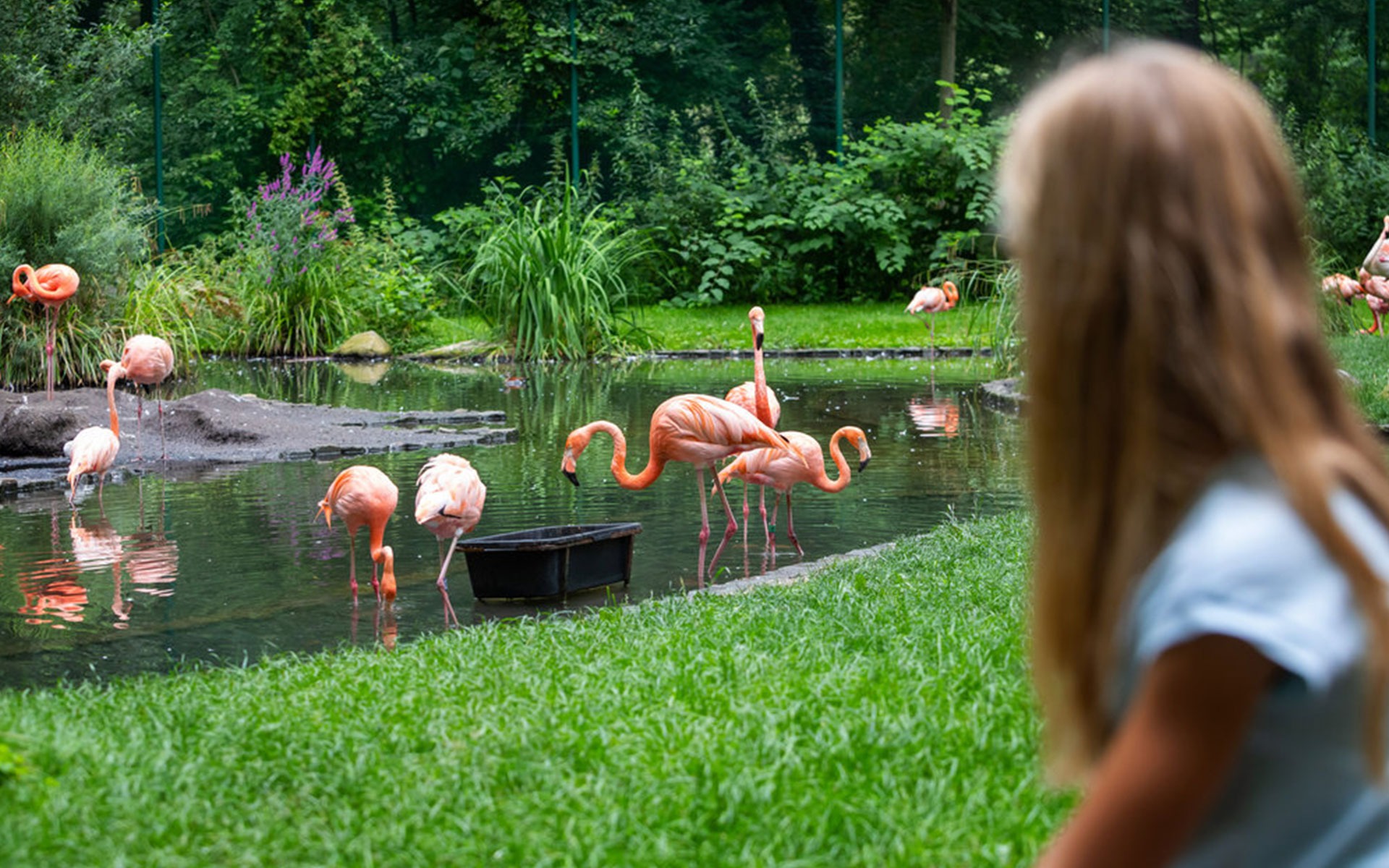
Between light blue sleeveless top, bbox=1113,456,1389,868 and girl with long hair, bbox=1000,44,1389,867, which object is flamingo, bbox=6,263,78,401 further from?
light blue sleeveless top, bbox=1113,456,1389,868

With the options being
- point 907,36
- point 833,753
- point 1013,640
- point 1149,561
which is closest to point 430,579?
point 1013,640

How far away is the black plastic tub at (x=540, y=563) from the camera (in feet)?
20.6

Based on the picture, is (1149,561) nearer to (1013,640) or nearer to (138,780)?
(138,780)

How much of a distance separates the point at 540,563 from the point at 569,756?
2.85 metres

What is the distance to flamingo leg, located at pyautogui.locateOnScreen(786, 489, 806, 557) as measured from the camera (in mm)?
7484

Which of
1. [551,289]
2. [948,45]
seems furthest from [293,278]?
[948,45]

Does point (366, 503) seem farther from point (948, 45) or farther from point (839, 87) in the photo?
point (948, 45)

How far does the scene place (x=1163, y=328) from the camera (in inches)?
48.1

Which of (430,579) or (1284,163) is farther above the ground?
(1284,163)

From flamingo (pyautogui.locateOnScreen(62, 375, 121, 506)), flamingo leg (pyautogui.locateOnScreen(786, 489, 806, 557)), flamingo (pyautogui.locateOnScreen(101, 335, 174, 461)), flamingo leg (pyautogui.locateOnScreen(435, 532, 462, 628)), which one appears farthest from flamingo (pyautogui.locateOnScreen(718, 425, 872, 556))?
flamingo (pyautogui.locateOnScreen(101, 335, 174, 461))

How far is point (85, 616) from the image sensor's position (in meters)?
6.07

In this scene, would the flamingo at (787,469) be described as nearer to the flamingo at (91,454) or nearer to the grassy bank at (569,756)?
the grassy bank at (569,756)

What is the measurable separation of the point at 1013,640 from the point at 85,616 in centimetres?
375

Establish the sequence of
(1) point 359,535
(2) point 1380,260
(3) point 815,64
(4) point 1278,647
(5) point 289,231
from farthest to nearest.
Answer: (3) point 815,64, (5) point 289,231, (2) point 1380,260, (1) point 359,535, (4) point 1278,647
